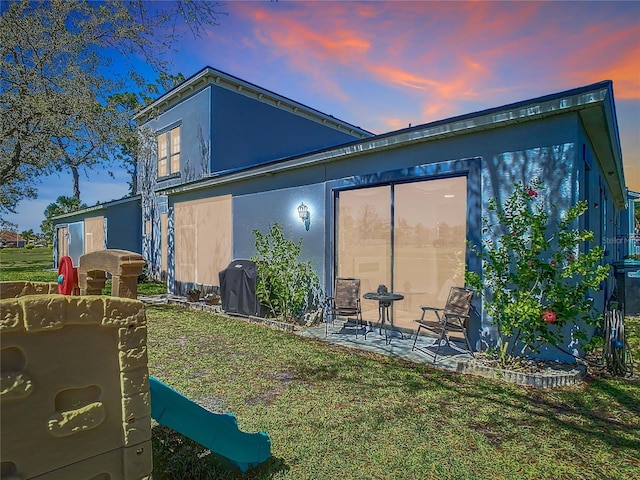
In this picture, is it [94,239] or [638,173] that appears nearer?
[638,173]

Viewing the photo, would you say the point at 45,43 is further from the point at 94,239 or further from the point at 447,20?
the point at 94,239

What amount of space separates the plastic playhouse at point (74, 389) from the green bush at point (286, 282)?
19.8ft

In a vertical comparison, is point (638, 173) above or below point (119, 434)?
above

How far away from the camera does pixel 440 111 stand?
10211mm

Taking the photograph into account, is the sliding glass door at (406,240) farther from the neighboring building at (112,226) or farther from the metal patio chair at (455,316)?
the neighboring building at (112,226)

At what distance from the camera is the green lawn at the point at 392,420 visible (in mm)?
2832

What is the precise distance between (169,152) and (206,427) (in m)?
15.4

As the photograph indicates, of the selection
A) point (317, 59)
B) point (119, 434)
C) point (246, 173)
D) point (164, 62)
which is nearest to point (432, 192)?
point (317, 59)

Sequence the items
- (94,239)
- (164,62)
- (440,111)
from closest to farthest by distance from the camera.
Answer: (164,62)
(440,111)
(94,239)

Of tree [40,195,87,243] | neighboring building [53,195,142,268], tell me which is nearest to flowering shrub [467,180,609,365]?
neighboring building [53,195,142,268]

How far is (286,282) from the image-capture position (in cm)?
808

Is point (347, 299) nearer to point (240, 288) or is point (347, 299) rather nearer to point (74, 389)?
point (240, 288)

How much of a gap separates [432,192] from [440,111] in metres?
4.86

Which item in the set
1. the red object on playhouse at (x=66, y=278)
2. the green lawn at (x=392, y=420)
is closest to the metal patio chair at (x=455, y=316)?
the green lawn at (x=392, y=420)
